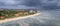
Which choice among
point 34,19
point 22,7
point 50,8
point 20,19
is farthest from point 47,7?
point 20,19

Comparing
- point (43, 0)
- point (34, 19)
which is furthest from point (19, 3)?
point (34, 19)

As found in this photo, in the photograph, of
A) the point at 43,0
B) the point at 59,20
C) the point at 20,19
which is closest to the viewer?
the point at 43,0

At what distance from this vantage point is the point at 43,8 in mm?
649

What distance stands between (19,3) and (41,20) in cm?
31

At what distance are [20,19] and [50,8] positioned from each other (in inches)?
15.6

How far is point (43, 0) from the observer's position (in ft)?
2.10

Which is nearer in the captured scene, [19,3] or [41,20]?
[19,3]

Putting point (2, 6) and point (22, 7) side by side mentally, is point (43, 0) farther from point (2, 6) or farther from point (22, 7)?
point (2, 6)

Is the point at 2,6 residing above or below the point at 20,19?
above

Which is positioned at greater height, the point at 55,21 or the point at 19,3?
the point at 19,3

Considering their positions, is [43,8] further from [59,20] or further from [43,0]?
[59,20]

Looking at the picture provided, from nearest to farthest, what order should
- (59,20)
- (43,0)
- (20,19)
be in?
(43,0) < (59,20) < (20,19)

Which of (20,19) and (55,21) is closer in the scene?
(55,21)

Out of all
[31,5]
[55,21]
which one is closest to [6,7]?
[31,5]
